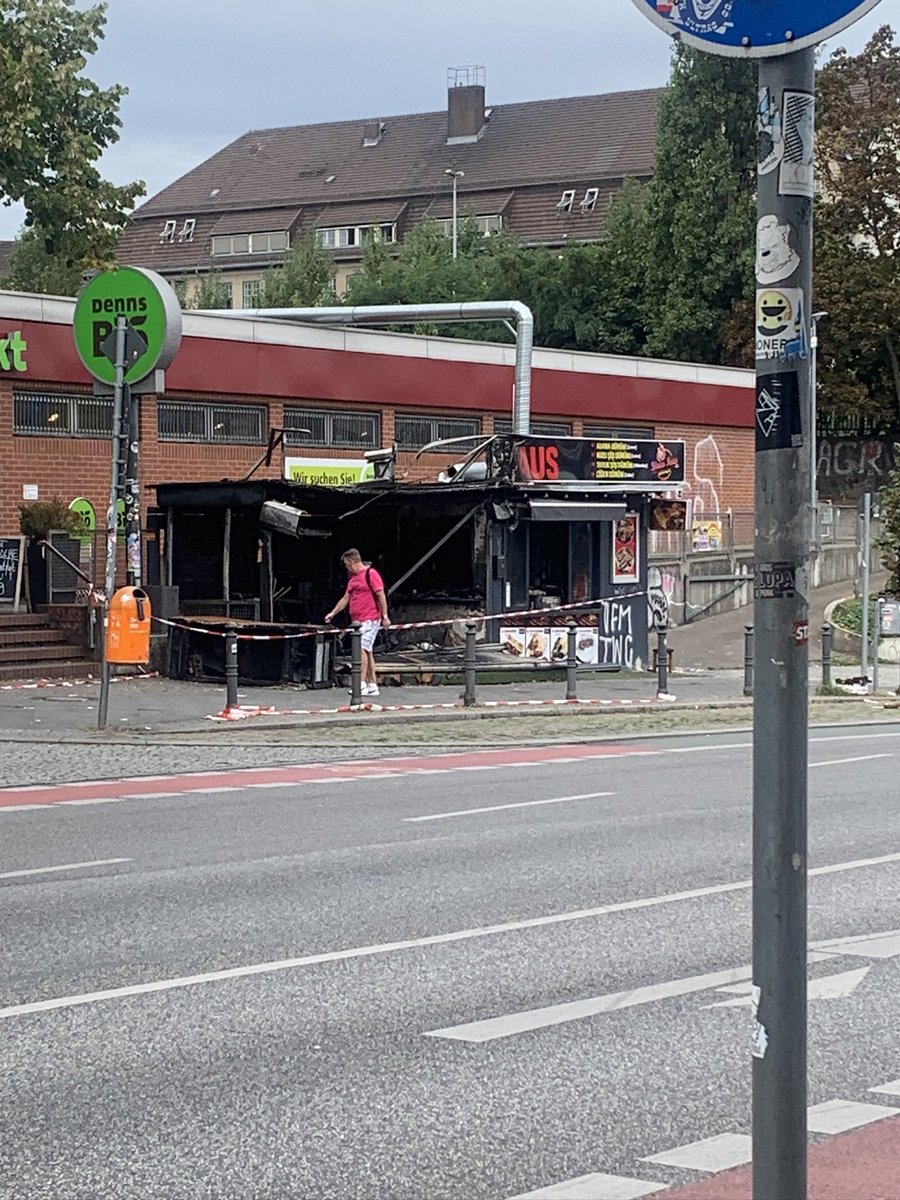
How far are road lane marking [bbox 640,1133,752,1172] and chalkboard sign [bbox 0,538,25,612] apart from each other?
22.8 meters

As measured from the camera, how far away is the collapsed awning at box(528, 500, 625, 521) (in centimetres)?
2786

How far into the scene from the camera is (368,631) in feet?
77.6

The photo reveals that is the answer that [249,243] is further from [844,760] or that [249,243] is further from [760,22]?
[760,22]

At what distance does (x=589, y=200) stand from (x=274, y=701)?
6595 cm

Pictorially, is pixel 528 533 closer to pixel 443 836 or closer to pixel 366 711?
pixel 366 711

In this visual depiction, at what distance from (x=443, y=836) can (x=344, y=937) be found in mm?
3569

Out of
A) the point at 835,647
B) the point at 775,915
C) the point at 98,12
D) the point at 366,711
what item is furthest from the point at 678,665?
the point at 775,915

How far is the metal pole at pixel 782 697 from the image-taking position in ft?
12.4

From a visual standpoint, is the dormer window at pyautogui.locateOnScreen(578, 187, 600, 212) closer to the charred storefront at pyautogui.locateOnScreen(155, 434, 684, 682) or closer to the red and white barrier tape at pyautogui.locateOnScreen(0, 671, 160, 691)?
the charred storefront at pyautogui.locateOnScreen(155, 434, 684, 682)

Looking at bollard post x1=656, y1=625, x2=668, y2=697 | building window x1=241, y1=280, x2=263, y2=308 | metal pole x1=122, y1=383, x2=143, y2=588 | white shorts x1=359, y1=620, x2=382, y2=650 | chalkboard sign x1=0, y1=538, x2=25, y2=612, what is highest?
building window x1=241, y1=280, x2=263, y2=308

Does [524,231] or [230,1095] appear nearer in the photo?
[230,1095]

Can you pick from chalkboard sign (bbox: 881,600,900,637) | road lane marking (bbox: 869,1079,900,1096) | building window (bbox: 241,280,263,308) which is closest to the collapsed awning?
chalkboard sign (bbox: 881,600,900,637)

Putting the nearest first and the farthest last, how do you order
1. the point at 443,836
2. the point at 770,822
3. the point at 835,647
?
the point at 770,822 → the point at 443,836 → the point at 835,647

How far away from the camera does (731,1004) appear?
760 centimetres
